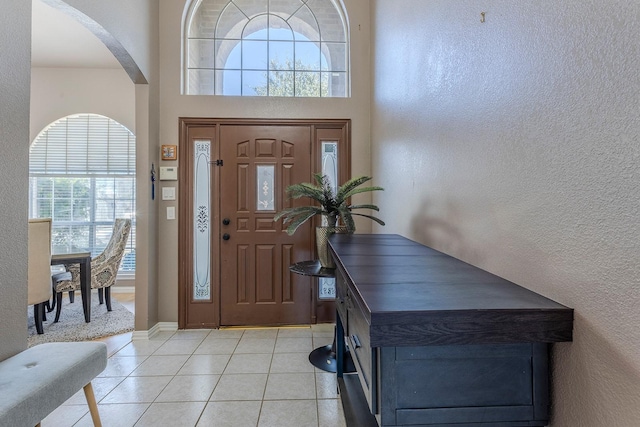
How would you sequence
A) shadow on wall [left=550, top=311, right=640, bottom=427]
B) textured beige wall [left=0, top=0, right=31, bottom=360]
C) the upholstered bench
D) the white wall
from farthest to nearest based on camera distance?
the white wall < textured beige wall [left=0, top=0, right=31, bottom=360] < the upholstered bench < shadow on wall [left=550, top=311, right=640, bottom=427]

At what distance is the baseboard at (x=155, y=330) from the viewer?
292 cm

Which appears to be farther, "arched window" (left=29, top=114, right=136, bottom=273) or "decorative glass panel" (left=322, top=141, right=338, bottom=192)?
"arched window" (left=29, top=114, right=136, bottom=273)

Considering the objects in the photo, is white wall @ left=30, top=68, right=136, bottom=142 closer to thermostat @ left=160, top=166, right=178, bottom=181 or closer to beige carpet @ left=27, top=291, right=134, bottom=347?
thermostat @ left=160, top=166, right=178, bottom=181

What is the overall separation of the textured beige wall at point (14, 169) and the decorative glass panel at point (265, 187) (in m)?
1.87

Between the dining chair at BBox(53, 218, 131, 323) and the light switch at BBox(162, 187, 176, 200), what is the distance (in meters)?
1.18

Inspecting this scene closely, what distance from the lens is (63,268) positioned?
383 cm

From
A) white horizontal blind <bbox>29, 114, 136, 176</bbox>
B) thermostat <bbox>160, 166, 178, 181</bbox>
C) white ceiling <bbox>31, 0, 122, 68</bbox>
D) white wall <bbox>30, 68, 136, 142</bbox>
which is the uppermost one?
white ceiling <bbox>31, 0, 122, 68</bbox>

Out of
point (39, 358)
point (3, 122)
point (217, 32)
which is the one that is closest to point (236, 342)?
point (39, 358)

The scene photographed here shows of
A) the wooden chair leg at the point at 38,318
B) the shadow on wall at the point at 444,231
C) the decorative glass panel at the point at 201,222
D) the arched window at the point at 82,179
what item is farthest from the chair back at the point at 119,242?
the shadow on wall at the point at 444,231

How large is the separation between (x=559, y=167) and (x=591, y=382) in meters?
0.51

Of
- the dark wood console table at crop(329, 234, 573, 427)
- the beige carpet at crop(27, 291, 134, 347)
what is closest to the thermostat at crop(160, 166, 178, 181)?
the beige carpet at crop(27, 291, 134, 347)

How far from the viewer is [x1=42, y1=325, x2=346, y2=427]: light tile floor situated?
1.83m

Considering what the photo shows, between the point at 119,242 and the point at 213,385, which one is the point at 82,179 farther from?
the point at 213,385

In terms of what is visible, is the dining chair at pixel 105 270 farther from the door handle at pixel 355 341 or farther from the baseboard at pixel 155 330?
the door handle at pixel 355 341
